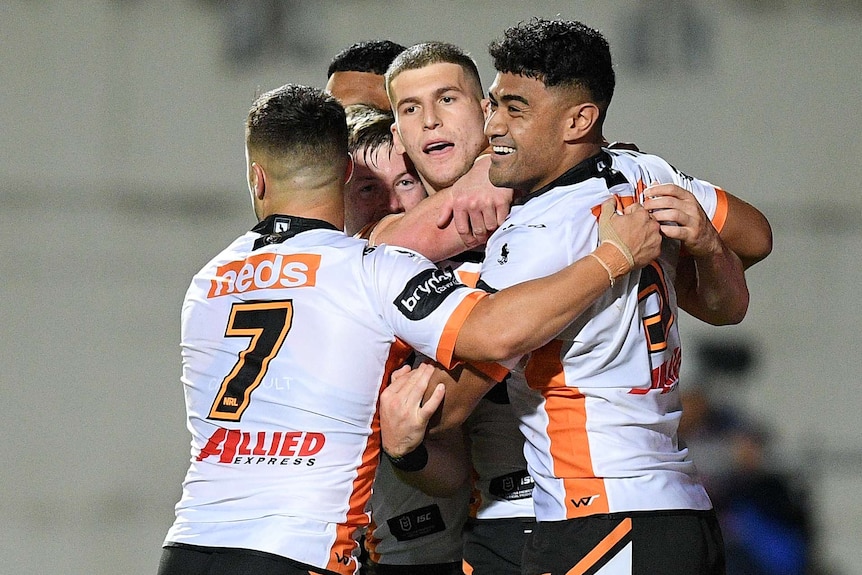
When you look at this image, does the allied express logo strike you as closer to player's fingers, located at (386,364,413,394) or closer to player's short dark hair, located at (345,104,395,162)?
player's fingers, located at (386,364,413,394)

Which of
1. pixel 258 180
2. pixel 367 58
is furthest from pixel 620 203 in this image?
pixel 367 58

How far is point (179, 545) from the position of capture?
2.29 m

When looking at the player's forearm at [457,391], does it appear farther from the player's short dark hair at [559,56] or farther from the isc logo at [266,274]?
the player's short dark hair at [559,56]

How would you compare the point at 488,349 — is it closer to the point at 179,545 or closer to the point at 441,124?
the point at 179,545

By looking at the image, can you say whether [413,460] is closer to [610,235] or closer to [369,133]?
[610,235]

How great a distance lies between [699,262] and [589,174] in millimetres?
369

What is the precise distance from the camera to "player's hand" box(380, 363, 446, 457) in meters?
2.34

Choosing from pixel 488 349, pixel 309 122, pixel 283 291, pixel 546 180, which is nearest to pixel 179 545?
pixel 283 291

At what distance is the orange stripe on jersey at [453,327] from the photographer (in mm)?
2232

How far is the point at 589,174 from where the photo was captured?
96.0 inches

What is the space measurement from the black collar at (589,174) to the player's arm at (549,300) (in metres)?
0.19

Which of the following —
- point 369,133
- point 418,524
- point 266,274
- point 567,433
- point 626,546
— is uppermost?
point 369,133

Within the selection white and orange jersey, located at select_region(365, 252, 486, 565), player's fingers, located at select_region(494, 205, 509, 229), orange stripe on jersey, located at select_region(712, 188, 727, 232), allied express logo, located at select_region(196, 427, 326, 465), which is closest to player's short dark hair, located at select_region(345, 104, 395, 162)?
player's fingers, located at select_region(494, 205, 509, 229)

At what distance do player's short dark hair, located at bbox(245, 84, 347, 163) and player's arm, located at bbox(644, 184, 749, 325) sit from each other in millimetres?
776
